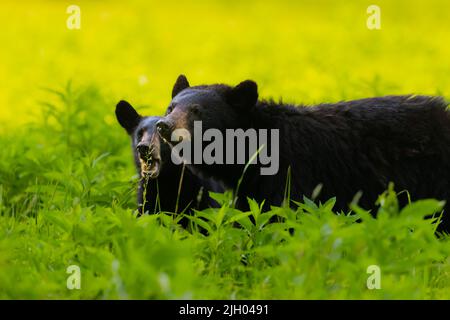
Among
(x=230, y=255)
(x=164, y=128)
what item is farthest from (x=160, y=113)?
(x=230, y=255)

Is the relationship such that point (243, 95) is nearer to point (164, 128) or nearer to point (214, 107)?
point (214, 107)

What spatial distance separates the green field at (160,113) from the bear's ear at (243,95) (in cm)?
88

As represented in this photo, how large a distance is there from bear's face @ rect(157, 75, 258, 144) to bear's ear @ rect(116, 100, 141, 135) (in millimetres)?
911

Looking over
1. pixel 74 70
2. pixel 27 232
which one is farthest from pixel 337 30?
pixel 27 232

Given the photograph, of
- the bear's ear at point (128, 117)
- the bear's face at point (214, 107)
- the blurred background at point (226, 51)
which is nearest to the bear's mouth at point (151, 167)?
the bear's face at point (214, 107)

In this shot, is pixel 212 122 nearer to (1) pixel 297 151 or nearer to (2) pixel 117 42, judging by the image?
(1) pixel 297 151

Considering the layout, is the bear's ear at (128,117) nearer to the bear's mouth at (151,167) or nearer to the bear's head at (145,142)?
the bear's head at (145,142)

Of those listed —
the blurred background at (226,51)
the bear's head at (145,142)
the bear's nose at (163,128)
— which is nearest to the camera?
the bear's nose at (163,128)

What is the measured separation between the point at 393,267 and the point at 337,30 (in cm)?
1362

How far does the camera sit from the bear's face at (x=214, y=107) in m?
7.09

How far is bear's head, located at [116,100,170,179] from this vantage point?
7.32 metres

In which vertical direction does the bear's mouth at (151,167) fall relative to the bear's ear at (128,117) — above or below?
below

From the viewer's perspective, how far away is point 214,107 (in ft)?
23.6

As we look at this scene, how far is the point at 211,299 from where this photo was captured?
4945 mm
